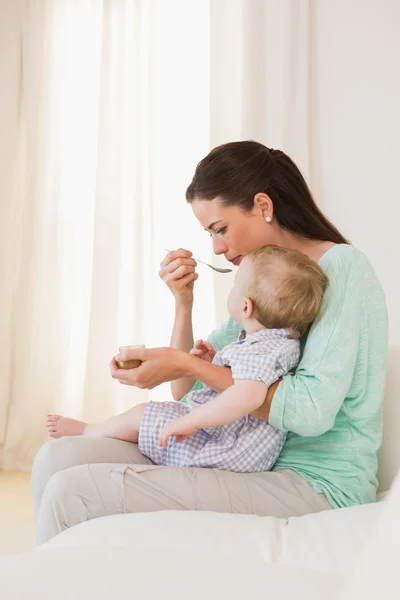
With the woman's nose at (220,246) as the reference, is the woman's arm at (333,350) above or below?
A: below

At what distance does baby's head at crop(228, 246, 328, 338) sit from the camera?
5.42ft

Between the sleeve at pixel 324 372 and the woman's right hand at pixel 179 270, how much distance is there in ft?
1.68

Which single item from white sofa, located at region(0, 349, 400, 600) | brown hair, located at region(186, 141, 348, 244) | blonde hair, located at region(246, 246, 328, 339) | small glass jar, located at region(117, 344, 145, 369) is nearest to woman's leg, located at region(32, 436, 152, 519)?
small glass jar, located at region(117, 344, 145, 369)

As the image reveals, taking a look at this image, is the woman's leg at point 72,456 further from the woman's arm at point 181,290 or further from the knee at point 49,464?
the woman's arm at point 181,290

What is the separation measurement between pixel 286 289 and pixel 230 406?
0.29 metres

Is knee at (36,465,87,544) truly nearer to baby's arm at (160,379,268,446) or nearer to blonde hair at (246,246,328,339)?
baby's arm at (160,379,268,446)

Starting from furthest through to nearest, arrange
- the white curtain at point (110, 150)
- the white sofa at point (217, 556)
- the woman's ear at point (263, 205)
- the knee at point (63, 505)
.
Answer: the white curtain at point (110, 150)
the woman's ear at point (263, 205)
the knee at point (63, 505)
the white sofa at point (217, 556)

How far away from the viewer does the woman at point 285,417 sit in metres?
1.54

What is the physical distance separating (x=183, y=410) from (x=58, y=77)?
291 centimetres

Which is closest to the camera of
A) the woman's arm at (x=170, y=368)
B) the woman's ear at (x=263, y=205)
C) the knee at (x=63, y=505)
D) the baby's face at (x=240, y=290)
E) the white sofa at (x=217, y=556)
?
the white sofa at (x=217, y=556)

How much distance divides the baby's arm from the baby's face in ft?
0.78

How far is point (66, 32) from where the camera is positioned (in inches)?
166

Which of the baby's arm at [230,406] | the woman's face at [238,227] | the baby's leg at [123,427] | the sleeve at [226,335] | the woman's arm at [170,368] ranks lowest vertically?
the baby's leg at [123,427]

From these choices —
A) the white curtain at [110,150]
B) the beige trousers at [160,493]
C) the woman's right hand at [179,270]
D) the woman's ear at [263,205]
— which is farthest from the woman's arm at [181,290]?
the white curtain at [110,150]
